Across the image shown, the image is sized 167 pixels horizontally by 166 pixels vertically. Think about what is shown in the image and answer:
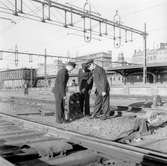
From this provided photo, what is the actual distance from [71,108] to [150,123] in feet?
9.73

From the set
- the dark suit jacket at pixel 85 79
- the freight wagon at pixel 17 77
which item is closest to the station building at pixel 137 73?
the dark suit jacket at pixel 85 79

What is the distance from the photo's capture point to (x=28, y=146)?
4.16 metres

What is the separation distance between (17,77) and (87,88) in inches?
2638

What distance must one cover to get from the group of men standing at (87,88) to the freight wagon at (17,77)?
199ft

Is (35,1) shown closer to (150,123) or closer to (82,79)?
(82,79)

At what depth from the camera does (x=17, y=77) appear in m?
73.2

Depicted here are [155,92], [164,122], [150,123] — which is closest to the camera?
[150,123]

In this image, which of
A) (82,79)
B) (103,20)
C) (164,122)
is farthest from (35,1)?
(164,122)

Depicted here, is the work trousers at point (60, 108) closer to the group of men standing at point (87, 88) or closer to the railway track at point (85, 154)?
the group of men standing at point (87, 88)

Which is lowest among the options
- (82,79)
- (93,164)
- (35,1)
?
(93,164)

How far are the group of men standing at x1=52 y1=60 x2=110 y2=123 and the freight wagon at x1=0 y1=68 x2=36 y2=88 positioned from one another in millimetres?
60667

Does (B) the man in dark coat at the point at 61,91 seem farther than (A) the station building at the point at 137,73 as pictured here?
No

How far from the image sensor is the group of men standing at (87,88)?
775 cm

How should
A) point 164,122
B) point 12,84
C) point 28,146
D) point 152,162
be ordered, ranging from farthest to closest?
point 12,84
point 164,122
point 28,146
point 152,162
